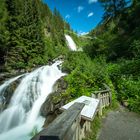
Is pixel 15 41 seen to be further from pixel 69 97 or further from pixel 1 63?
pixel 69 97

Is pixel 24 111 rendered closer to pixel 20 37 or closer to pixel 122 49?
pixel 122 49

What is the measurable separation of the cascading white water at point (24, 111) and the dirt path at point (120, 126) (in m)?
3.49

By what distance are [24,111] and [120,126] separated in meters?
6.26

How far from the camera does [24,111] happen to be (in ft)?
35.5

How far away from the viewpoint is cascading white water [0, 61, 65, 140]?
894cm

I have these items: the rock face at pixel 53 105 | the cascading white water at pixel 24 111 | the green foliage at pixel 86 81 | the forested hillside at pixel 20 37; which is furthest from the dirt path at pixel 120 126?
the forested hillside at pixel 20 37

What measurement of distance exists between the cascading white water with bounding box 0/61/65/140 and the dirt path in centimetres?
349

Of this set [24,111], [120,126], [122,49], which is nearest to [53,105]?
[24,111]

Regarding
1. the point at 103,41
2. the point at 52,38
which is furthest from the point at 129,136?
the point at 52,38

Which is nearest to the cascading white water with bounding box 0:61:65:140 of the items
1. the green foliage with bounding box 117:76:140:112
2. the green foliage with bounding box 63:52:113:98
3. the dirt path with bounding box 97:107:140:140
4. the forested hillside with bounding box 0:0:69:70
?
the green foliage with bounding box 63:52:113:98

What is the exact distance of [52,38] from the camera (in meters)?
41.4

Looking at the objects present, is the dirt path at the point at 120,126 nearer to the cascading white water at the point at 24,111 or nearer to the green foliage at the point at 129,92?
the green foliage at the point at 129,92

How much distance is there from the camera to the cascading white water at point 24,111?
8938mm

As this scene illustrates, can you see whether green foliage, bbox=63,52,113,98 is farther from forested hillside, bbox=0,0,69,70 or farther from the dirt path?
forested hillside, bbox=0,0,69,70
